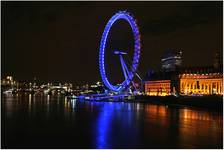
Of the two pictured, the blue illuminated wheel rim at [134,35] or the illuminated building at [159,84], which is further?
the illuminated building at [159,84]

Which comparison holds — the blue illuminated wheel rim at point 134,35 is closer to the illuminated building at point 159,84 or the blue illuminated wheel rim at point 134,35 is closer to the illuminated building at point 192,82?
the illuminated building at point 192,82

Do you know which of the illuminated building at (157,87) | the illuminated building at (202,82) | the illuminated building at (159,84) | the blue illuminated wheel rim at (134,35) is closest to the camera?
the blue illuminated wheel rim at (134,35)

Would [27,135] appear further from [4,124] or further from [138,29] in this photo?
[138,29]

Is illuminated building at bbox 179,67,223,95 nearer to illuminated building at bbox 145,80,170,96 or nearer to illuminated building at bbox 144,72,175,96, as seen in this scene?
illuminated building at bbox 144,72,175,96

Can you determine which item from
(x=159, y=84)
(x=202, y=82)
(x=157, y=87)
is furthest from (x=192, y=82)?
(x=157, y=87)

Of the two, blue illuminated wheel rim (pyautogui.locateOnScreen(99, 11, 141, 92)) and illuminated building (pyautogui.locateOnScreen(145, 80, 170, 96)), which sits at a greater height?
blue illuminated wheel rim (pyautogui.locateOnScreen(99, 11, 141, 92))

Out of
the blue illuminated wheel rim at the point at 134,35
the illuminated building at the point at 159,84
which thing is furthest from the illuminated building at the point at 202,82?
the blue illuminated wheel rim at the point at 134,35

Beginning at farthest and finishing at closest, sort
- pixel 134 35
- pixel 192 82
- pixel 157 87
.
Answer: pixel 157 87
pixel 192 82
pixel 134 35

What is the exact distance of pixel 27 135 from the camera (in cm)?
1808

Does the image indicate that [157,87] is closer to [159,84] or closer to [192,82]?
[159,84]

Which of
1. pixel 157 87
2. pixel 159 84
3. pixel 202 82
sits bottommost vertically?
pixel 157 87

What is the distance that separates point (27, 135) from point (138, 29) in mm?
26576

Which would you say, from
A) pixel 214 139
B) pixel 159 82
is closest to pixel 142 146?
pixel 214 139

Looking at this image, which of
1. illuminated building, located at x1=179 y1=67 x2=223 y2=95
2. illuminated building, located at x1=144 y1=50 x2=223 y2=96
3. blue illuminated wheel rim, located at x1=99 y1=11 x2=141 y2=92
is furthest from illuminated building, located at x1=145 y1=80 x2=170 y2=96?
blue illuminated wheel rim, located at x1=99 y1=11 x2=141 y2=92
